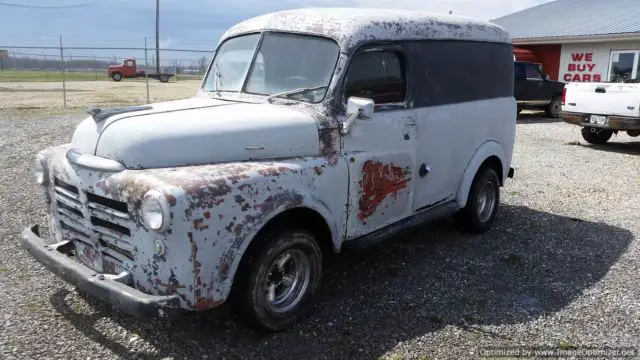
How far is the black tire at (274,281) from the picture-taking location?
343cm

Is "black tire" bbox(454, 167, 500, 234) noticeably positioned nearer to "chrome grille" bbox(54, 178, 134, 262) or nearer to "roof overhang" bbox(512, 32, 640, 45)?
"chrome grille" bbox(54, 178, 134, 262)

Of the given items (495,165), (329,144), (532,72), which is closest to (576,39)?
(532,72)

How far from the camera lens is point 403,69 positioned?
466 cm

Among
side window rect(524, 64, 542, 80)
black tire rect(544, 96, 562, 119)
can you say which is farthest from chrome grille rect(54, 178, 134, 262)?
black tire rect(544, 96, 562, 119)

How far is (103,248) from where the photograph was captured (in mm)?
3432

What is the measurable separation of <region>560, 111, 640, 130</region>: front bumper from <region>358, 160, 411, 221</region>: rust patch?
8648 millimetres

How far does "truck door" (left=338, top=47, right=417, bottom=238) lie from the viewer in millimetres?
4141

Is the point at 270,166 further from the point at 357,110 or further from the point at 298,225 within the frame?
the point at 357,110

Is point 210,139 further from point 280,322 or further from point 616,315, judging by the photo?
point 616,315

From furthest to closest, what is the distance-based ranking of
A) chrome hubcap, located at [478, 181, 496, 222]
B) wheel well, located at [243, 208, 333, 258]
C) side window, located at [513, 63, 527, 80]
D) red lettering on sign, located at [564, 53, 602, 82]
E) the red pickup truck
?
the red pickup truck
red lettering on sign, located at [564, 53, 602, 82]
side window, located at [513, 63, 527, 80]
chrome hubcap, located at [478, 181, 496, 222]
wheel well, located at [243, 208, 333, 258]

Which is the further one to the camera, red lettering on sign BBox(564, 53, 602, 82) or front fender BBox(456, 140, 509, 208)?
red lettering on sign BBox(564, 53, 602, 82)

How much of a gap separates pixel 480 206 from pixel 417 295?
1995mm

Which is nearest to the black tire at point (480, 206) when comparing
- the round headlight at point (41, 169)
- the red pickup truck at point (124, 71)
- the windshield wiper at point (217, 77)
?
the windshield wiper at point (217, 77)

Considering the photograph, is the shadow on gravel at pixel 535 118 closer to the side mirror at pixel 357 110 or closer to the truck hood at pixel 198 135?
the side mirror at pixel 357 110
